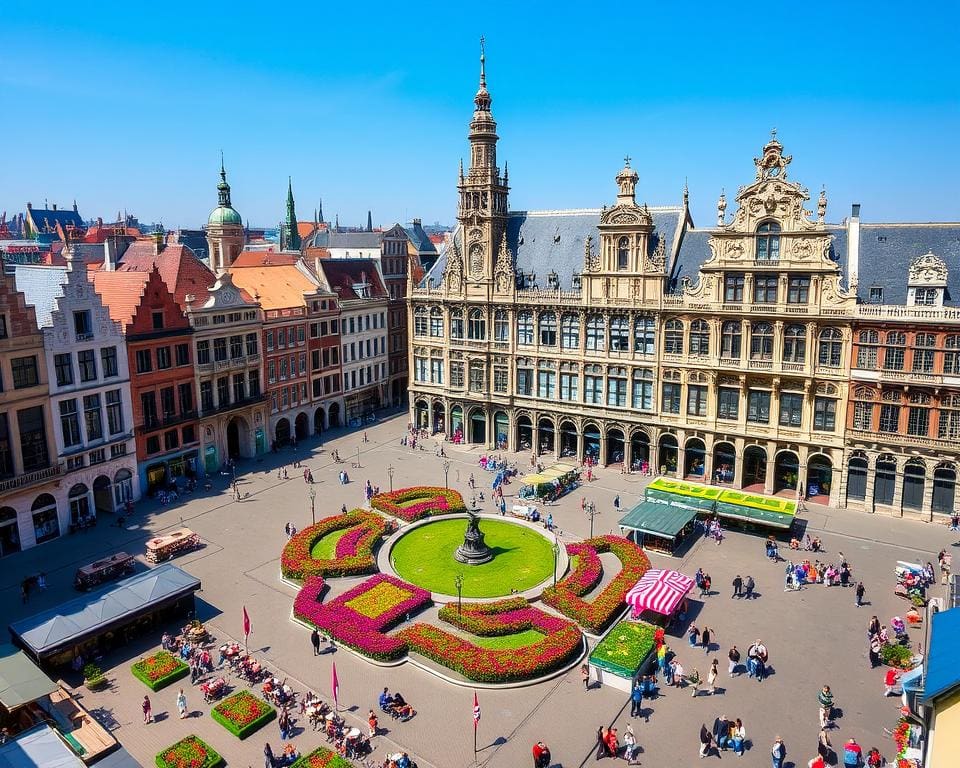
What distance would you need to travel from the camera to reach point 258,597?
48.0 meters

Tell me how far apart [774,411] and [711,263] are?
1469cm

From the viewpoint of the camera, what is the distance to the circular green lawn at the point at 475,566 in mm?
49062

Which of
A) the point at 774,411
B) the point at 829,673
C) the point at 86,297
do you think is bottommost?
the point at 829,673

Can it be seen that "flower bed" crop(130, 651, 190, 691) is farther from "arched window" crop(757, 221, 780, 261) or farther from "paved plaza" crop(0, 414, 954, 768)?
"arched window" crop(757, 221, 780, 261)

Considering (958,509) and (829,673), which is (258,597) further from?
(958,509)

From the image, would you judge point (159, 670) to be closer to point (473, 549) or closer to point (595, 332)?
point (473, 549)

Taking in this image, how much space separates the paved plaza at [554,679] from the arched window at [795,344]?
13599 millimetres

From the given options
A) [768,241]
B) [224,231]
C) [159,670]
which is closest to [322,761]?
[159,670]

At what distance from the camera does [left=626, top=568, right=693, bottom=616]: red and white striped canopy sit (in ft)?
139

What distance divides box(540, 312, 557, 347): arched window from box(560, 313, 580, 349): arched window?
0.95m

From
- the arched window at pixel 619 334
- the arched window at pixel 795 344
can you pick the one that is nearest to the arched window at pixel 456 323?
the arched window at pixel 619 334

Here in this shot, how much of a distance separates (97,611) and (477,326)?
49.6 m

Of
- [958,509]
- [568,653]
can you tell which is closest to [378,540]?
[568,653]

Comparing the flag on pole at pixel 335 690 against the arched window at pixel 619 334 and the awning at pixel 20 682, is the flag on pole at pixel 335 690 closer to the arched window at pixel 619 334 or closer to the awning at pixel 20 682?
the awning at pixel 20 682
